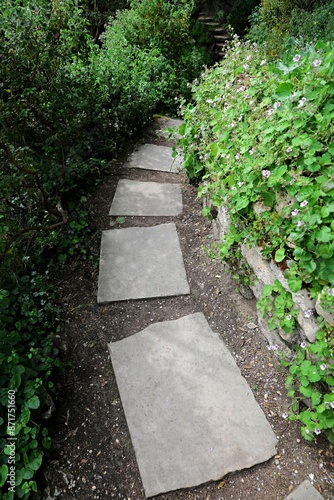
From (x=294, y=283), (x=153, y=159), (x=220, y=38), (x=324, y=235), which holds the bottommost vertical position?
(x=153, y=159)

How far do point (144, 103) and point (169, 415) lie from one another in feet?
12.2

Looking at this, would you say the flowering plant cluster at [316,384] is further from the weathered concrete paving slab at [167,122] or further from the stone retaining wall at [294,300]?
the weathered concrete paving slab at [167,122]

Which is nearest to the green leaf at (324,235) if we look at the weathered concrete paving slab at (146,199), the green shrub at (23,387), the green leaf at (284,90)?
the green leaf at (284,90)

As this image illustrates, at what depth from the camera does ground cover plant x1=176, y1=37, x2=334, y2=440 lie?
1562 millimetres

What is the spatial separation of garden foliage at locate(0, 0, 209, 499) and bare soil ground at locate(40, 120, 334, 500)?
0.13m

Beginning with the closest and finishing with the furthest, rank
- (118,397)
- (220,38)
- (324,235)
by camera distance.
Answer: (324,235) < (118,397) < (220,38)

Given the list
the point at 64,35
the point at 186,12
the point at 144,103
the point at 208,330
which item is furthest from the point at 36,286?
the point at 186,12

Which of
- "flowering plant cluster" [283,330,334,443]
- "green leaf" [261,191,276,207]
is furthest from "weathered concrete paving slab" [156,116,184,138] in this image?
"flowering plant cluster" [283,330,334,443]

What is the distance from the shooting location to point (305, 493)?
1596mm

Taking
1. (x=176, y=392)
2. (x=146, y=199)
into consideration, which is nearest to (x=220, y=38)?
(x=146, y=199)

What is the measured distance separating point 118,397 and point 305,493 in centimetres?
105

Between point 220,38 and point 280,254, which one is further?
point 220,38

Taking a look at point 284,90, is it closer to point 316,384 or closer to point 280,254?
point 280,254

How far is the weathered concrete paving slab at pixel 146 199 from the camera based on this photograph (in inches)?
127
